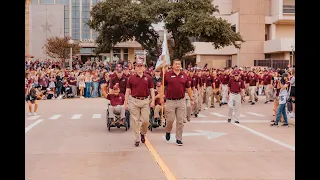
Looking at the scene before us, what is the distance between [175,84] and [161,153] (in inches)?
79.5

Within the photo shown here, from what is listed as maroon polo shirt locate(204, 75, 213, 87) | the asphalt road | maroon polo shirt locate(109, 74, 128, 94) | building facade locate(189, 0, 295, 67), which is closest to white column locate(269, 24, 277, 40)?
building facade locate(189, 0, 295, 67)

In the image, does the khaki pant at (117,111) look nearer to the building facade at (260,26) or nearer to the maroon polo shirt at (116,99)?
the maroon polo shirt at (116,99)

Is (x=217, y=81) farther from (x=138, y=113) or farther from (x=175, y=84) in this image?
(x=138, y=113)

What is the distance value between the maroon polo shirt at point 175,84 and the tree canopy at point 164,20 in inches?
1053

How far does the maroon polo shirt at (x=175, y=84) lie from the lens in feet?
35.4

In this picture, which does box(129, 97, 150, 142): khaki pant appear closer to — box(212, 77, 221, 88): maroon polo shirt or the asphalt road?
the asphalt road

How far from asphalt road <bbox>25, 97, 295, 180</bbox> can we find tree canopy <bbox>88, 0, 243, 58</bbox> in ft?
77.1

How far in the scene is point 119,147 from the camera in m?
10.6

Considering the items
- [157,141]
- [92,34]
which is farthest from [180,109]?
[92,34]

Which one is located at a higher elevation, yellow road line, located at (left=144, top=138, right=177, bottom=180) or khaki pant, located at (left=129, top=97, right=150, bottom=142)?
khaki pant, located at (left=129, top=97, right=150, bottom=142)

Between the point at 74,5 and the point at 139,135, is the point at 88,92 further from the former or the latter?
the point at 74,5

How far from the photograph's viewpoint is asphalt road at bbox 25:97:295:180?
763cm

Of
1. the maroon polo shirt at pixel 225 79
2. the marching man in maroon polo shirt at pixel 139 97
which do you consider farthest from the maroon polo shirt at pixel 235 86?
the maroon polo shirt at pixel 225 79

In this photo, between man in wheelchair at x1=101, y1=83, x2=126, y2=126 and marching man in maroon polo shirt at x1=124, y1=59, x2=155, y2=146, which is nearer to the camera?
marching man in maroon polo shirt at x1=124, y1=59, x2=155, y2=146
